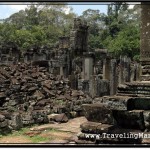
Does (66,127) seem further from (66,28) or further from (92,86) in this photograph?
(66,28)

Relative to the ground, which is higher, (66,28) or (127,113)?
(66,28)

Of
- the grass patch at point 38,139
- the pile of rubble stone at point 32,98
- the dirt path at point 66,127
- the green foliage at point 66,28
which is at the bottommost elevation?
the grass patch at point 38,139

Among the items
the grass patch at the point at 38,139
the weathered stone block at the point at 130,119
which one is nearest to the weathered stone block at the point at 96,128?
the weathered stone block at the point at 130,119

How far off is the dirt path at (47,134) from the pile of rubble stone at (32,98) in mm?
447

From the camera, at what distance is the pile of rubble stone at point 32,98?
9.47 meters

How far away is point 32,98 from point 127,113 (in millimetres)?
7385

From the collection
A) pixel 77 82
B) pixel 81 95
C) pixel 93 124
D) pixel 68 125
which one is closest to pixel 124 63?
pixel 77 82

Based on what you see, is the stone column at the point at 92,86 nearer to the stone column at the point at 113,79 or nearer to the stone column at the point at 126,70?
the stone column at the point at 113,79

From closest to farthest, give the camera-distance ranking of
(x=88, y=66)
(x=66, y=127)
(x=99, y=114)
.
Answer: (x=99, y=114) < (x=66, y=127) < (x=88, y=66)

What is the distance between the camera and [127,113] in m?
5.60

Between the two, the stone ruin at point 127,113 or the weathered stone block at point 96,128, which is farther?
the weathered stone block at point 96,128

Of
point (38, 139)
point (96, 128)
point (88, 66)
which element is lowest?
point (38, 139)

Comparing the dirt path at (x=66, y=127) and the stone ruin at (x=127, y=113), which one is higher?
the stone ruin at (x=127, y=113)

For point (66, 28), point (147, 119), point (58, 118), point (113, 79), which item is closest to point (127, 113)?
point (147, 119)
